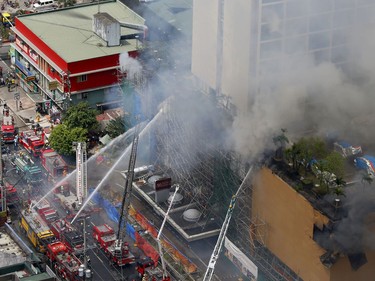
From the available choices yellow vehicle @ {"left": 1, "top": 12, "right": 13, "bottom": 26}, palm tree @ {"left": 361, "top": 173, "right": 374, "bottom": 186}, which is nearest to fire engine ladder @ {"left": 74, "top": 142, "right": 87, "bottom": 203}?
palm tree @ {"left": 361, "top": 173, "right": 374, "bottom": 186}

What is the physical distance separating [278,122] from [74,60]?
55.5 ft

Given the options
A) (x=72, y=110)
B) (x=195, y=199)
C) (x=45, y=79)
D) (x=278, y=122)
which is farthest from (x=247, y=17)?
(x=45, y=79)

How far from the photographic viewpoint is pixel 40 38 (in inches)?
2576

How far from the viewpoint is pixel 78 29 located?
220 feet

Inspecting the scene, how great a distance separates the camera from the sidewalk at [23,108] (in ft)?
209

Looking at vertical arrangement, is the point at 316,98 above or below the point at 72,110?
above

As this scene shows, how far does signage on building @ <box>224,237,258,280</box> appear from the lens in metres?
48.4

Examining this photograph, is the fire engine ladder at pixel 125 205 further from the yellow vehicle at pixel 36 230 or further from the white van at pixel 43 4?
the white van at pixel 43 4

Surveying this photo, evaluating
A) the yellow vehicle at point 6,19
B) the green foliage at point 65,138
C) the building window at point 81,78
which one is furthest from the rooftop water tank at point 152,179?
the yellow vehicle at point 6,19

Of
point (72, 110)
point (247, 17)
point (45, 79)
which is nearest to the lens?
point (247, 17)

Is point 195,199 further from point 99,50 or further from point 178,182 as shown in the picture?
point 99,50

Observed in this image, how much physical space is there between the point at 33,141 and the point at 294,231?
1905 centimetres

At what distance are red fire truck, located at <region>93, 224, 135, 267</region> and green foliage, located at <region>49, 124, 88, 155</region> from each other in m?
7.96

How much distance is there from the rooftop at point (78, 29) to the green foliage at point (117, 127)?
4.59 m
